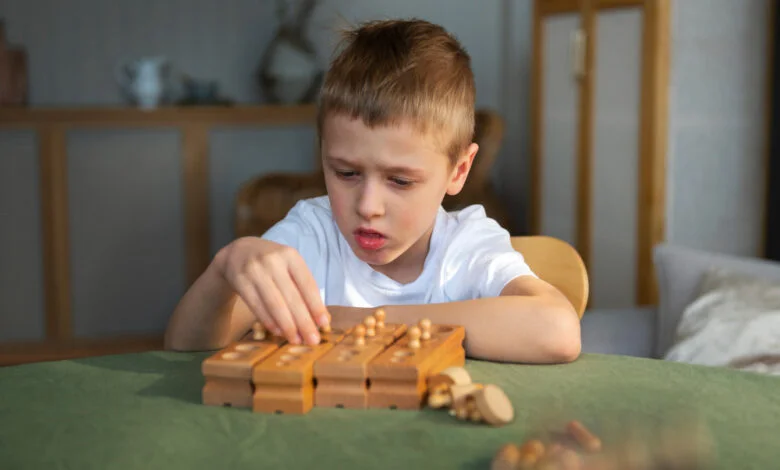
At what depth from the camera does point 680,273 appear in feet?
8.64

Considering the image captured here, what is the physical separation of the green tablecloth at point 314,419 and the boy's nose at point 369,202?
288 millimetres

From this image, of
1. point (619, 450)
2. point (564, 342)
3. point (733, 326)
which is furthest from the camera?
point (733, 326)

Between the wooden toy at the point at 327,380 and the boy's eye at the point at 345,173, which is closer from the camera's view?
the wooden toy at the point at 327,380

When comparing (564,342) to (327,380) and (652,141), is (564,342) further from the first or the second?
(652,141)

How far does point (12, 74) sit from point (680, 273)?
122 inches

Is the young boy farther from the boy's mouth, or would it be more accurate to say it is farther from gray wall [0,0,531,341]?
gray wall [0,0,531,341]

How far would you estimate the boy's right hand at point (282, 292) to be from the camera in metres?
1.09

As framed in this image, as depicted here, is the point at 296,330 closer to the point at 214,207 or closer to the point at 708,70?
the point at 708,70

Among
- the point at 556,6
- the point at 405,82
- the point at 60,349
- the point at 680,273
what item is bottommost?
the point at 60,349

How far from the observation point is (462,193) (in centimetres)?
380

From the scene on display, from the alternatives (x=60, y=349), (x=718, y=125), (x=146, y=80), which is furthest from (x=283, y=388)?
(x=146, y=80)

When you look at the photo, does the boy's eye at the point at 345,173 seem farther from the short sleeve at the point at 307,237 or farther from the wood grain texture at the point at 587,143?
the wood grain texture at the point at 587,143

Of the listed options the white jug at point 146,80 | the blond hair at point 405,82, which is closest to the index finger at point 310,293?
the blond hair at point 405,82

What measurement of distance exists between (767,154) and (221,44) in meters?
2.63
